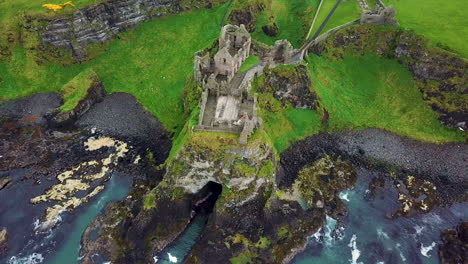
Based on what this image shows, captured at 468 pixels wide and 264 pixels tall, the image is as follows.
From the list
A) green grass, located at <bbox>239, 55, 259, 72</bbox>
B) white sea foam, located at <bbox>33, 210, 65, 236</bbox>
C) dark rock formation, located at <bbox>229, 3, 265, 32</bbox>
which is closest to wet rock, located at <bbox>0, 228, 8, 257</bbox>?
white sea foam, located at <bbox>33, 210, 65, 236</bbox>

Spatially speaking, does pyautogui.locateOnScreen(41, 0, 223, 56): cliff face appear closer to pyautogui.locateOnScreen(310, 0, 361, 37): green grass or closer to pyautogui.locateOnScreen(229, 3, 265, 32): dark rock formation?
pyautogui.locateOnScreen(229, 3, 265, 32): dark rock formation

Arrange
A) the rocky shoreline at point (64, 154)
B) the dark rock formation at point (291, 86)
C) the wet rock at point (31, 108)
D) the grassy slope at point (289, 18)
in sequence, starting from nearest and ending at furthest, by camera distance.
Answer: the rocky shoreline at point (64, 154), the dark rock formation at point (291, 86), the wet rock at point (31, 108), the grassy slope at point (289, 18)

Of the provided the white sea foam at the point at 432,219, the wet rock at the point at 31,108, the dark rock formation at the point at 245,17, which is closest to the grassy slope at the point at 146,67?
the wet rock at the point at 31,108

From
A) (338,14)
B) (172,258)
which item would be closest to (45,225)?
(172,258)

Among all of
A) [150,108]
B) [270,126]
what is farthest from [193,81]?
[270,126]

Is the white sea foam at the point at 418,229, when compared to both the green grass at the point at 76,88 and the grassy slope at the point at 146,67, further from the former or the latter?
the green grass at the point at 76,88

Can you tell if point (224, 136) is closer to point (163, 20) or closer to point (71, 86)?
point (71, 86)

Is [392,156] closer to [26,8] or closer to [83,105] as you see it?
[83,105]
